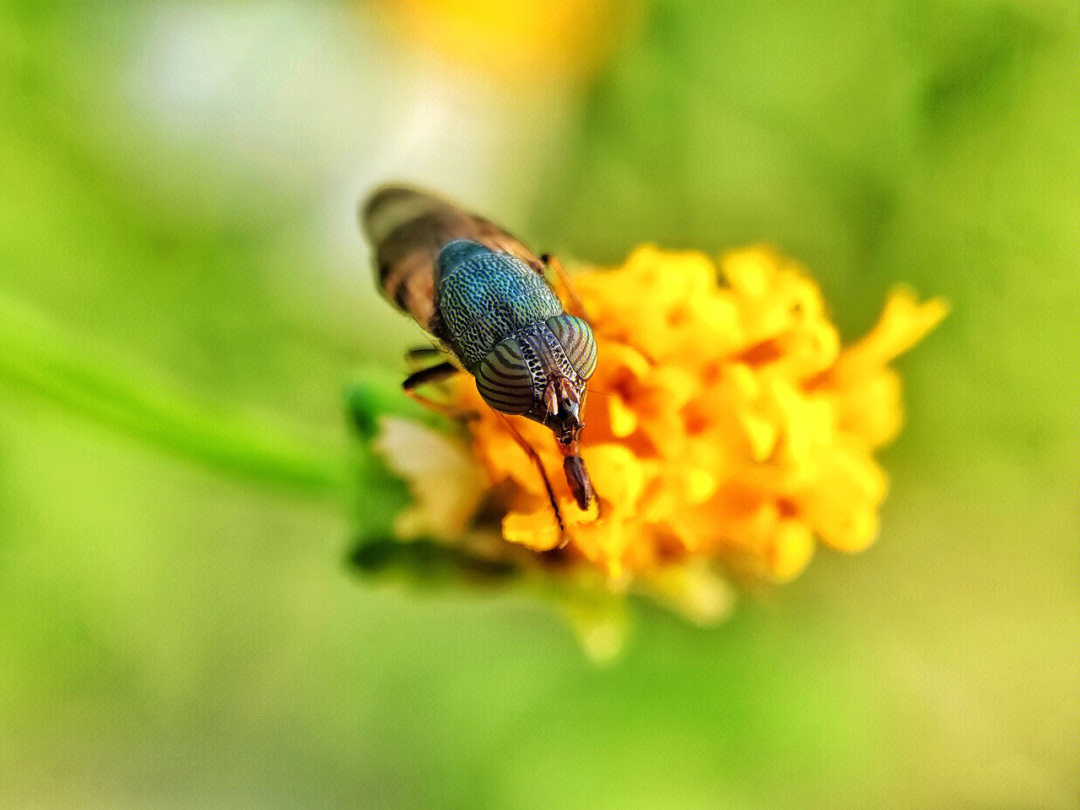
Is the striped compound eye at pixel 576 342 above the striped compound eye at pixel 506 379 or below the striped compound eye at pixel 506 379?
above

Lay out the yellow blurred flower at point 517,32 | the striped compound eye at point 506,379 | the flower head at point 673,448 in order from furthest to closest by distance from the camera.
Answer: the yellow blurred flower at point 517,32, the flower head at point 673,448, the striped compound eye at point 506,379

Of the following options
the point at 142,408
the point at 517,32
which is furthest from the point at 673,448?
the point at 517,32

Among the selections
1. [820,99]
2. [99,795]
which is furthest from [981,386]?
[99,795]

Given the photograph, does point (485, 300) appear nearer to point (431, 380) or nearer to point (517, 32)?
point (431, 380)

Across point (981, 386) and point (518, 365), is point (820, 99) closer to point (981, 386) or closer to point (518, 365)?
point (981, 386)

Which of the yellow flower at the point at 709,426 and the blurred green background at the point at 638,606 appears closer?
the yellow flower at the point at 709,426

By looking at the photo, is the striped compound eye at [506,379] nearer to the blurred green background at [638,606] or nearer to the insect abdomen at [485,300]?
the insect abdomen at [485,300]

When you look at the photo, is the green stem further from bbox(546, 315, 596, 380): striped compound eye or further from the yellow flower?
bbox(546, 315, 596, 380): striped compound eye

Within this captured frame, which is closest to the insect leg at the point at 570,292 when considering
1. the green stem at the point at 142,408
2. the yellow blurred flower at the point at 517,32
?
the green stem at the point at 142,408
